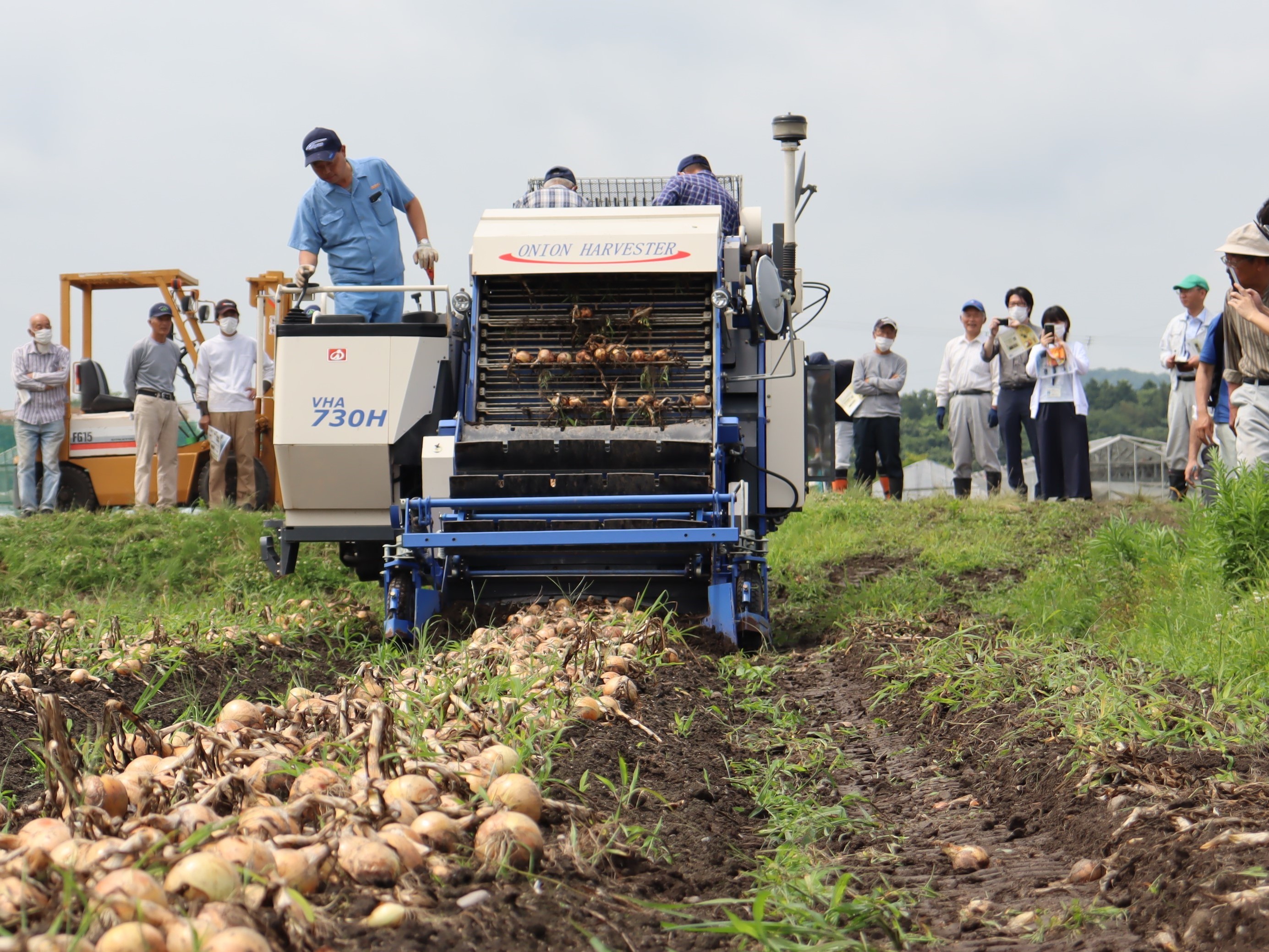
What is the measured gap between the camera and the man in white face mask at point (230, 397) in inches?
503

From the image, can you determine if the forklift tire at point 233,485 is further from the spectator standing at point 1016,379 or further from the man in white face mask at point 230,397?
the spectator standing at point 1016,379

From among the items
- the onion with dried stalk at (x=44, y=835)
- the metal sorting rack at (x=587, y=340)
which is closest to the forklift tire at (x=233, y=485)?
the metal sorting rack at (x=587, y=340)

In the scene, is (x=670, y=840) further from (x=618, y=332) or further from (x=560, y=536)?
(x=618, y=332)

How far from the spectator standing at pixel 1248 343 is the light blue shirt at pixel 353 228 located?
16.6 feet

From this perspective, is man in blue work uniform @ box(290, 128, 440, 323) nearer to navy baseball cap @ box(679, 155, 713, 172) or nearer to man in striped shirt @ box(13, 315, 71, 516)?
navy baseball cap @ box(679, 155, 713, 172)

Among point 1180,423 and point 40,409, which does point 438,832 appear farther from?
point 40,409

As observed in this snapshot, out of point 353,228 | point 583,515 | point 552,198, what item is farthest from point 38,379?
point 583,515

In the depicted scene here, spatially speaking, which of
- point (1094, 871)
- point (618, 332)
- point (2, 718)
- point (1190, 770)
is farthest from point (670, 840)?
point (618, 332)

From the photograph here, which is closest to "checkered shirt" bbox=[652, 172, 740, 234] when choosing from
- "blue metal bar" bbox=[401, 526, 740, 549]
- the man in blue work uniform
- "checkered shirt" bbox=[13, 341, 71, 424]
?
the man in blue work uniform

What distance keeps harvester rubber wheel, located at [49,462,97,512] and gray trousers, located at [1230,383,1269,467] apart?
1174cm

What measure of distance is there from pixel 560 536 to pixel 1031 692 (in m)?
2.52

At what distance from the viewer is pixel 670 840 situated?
312cm

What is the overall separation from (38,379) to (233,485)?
2.23m

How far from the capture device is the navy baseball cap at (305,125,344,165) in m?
7.90
